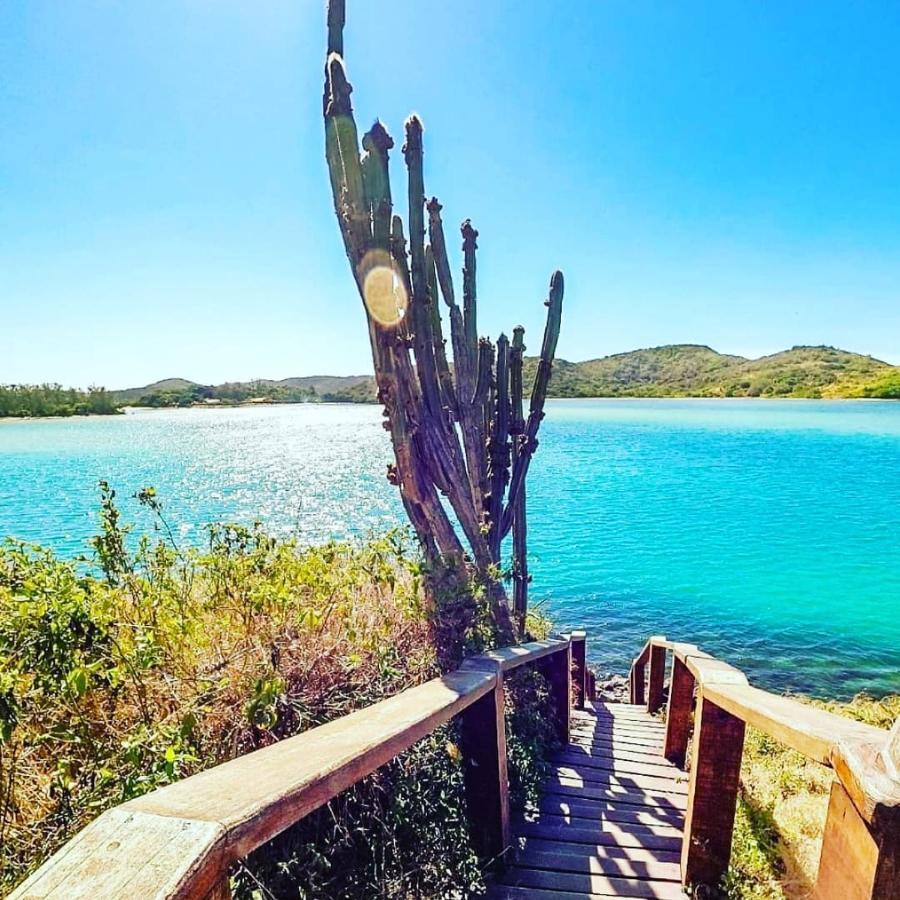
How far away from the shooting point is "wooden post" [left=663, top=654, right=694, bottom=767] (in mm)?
4168

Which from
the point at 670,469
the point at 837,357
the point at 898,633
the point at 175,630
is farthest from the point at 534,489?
the point at 837,357

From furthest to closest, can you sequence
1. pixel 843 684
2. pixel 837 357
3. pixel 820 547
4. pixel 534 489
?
pixel 837 357, pixel 534 489, pixel 820 547, pixel 843 684

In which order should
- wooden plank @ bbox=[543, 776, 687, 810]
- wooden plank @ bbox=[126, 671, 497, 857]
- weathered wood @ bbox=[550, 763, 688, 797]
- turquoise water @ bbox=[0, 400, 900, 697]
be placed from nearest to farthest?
wooden plank @ bbox=[126, 671, 497, 857]
wooden plank @ bbox=[543, 776, 687, 810]
weathered wood @ bbox=[550, 763, 688, 797]
turquoise water @ bbox=[0, 400, 900, 697]

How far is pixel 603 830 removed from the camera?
3.14 meters

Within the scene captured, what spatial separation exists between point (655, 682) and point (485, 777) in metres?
4.73

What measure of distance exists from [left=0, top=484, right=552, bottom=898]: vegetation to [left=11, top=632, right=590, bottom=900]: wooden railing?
1.43 feet

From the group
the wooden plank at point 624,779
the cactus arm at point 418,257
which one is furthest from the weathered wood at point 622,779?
the cactus arm at point 418,257

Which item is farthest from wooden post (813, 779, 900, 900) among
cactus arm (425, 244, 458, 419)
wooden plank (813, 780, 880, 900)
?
cactus arm (425, 244, 458, 419)

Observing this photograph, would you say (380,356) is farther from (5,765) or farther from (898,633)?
(898,633)

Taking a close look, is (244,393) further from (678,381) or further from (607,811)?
(607,811)

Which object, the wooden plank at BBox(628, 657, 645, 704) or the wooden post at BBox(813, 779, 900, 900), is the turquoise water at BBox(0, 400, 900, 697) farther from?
the wooden post at BBox(813, 779, 900, 900)

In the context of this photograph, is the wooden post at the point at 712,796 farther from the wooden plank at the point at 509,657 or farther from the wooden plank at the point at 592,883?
the wooden plank at the point at 509,657

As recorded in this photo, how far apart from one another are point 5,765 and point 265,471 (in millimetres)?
32433

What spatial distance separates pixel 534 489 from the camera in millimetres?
25422
